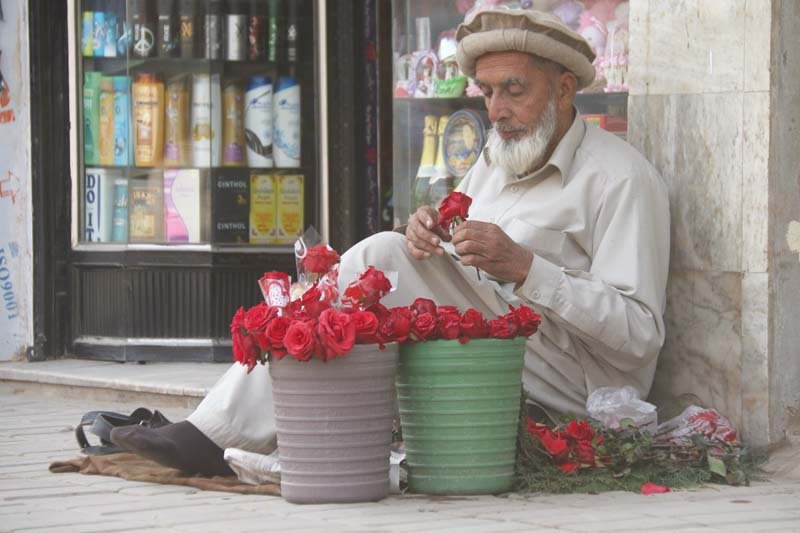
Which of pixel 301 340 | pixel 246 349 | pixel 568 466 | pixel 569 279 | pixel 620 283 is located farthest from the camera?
pixel 620 283

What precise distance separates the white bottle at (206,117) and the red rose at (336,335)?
3825mm

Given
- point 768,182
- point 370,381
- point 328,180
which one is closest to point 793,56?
point 768,182

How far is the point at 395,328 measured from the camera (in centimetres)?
405

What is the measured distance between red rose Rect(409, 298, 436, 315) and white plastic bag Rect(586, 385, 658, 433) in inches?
31.1

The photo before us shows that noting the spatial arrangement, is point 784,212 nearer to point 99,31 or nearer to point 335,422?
point 335,422

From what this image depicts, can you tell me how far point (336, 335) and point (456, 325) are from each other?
0.36 m

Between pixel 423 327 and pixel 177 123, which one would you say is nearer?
pixel 423 327

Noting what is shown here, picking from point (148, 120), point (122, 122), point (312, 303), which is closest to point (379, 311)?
point (312, 303)


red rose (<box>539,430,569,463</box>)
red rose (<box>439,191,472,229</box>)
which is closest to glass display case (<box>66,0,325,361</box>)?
red rose (<box>439,191,472,229</box>)

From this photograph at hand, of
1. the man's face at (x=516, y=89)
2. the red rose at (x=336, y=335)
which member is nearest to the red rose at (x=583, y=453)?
the red rose at (x=336, y=335)

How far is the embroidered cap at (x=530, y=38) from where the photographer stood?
15.8 feet

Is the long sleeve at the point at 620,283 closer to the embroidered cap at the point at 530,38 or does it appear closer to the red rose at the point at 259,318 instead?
the embroidered cap at the point at 530,38

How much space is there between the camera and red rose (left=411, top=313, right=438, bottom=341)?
4094 mm

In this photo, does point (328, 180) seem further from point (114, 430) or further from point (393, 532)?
point (393, 532)
